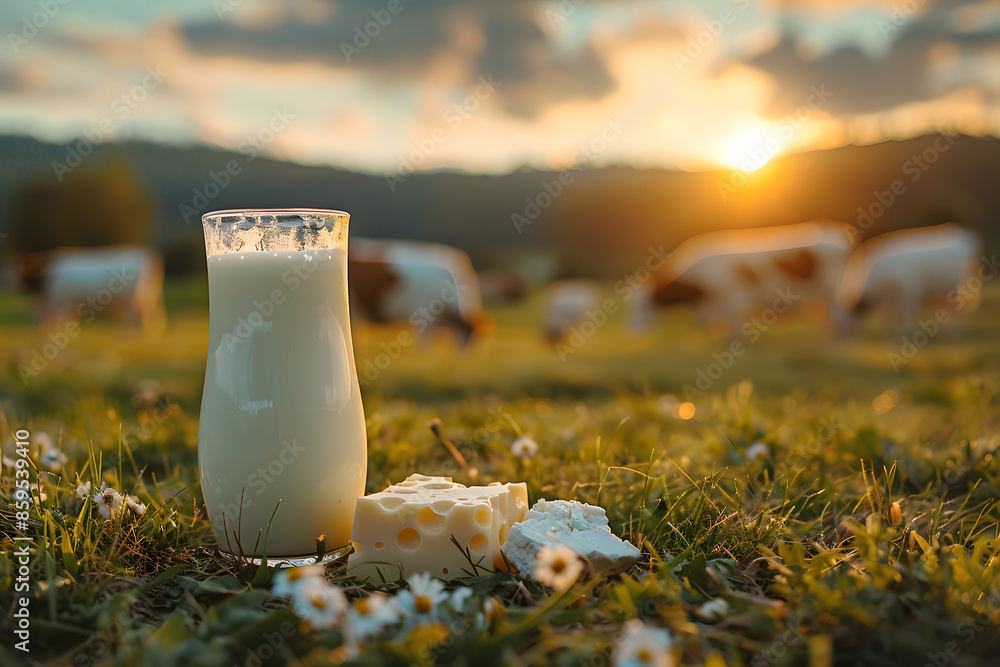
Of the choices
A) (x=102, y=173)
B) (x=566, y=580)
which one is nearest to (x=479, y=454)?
(x=566, y=580)

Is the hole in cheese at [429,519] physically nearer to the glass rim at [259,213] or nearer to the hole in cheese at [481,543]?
the hole in cheese at [481,543]

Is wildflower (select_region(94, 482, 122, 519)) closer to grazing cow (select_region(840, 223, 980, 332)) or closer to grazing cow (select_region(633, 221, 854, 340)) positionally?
grazing cow (select_region(633, 221, 854, 340))

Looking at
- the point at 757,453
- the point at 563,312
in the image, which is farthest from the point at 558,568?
the point at 563,312

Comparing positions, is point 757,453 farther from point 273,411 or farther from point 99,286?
point 99,286

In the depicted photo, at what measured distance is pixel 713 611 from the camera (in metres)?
1.24

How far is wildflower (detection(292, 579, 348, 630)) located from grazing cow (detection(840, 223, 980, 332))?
9857 millimetres

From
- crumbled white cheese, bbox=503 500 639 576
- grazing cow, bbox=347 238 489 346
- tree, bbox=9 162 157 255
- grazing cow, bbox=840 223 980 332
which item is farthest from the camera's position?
tree, bbox=9 162 157 255

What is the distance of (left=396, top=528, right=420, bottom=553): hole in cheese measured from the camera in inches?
61.7

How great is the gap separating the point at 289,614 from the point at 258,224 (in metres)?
0.94

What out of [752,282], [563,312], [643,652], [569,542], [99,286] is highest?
[643,652]

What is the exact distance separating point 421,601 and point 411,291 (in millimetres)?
8444

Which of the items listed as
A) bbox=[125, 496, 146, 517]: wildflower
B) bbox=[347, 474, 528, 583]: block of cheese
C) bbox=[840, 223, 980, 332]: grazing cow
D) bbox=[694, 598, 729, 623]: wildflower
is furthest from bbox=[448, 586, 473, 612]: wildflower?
bbox=[840, 223, 980, 332]: grazing cow

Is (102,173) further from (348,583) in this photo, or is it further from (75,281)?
(348,583)

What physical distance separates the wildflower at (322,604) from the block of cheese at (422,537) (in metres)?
0.38
